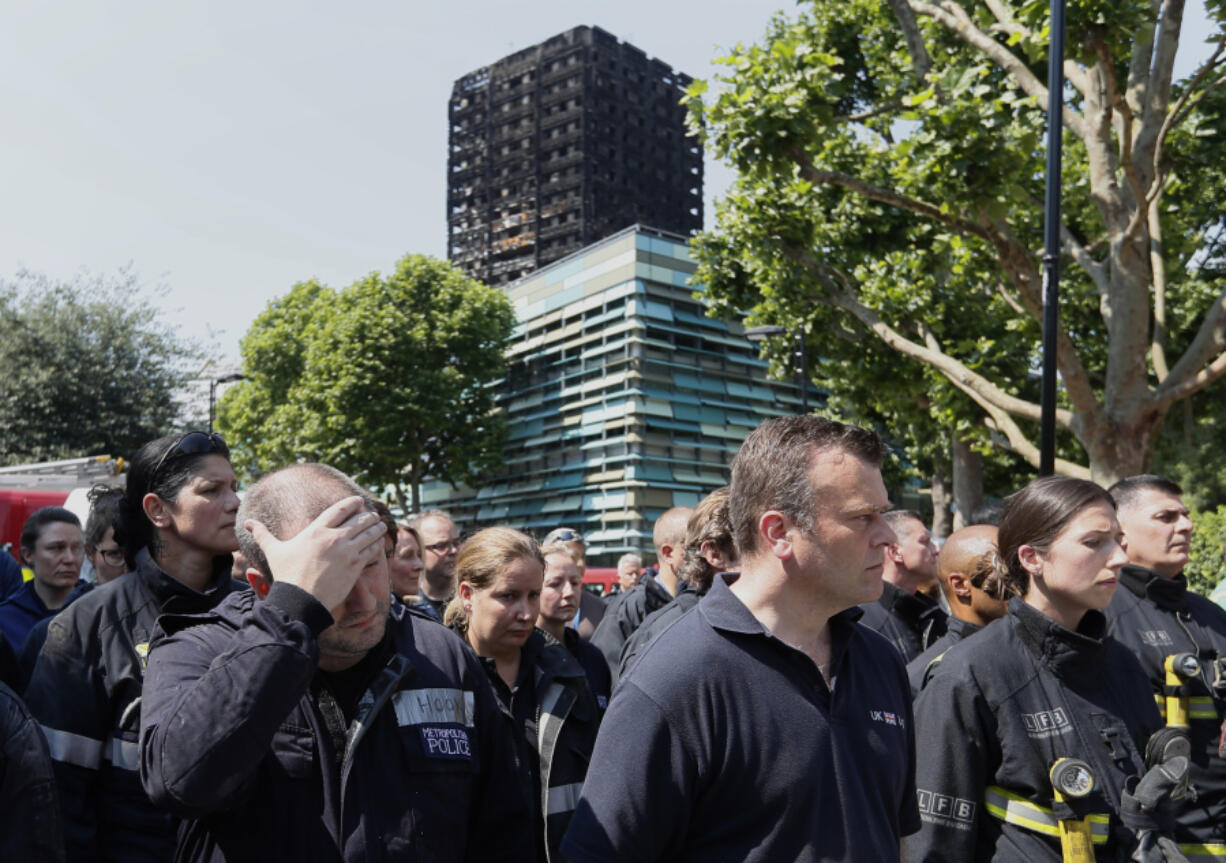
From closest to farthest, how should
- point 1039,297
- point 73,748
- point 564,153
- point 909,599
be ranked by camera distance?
point 73,748 → point 909,599 → point 1039,297 → point 564,153

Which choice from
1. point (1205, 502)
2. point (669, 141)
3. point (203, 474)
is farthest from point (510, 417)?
point (669, 141)

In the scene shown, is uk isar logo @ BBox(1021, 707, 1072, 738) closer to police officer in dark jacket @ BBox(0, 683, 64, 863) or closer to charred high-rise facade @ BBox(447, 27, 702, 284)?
police officer in dark jacket @ BBox(0, 683, 64, 863)

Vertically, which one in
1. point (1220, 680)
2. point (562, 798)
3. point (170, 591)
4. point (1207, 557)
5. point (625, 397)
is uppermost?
point (625, 397)

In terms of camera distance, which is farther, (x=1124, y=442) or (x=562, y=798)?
(x=1124, y=442)

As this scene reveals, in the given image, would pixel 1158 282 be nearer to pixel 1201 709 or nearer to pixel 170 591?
pixel 1201 709

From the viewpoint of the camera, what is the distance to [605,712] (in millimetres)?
2650

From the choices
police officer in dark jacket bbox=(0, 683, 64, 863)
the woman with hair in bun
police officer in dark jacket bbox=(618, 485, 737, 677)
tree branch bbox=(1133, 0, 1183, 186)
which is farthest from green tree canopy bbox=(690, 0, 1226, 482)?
police officer in dark jacket bbox=(0, 683, 64, 863)

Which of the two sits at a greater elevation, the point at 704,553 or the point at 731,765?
the point at 704,553

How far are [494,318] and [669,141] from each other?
159 feet

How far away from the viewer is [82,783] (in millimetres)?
2951

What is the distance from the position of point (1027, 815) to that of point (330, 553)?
2162 millimetres

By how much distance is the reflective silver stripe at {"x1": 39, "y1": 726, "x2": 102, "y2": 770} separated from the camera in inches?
116

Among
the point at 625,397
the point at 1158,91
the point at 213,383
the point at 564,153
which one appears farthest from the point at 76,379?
the point at 564,153

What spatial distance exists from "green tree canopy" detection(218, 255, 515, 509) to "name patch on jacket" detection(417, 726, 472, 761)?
33510mm
